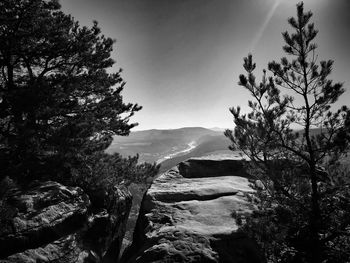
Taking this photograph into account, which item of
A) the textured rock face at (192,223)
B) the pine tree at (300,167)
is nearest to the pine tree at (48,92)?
the textured rock face at (192,223)

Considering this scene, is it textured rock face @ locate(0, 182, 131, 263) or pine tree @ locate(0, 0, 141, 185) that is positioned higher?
pine tree @ locate(0, 0, 141, 185)

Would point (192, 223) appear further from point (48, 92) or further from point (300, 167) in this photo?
point (48, 92)

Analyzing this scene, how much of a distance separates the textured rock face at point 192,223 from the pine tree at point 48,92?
3.95m

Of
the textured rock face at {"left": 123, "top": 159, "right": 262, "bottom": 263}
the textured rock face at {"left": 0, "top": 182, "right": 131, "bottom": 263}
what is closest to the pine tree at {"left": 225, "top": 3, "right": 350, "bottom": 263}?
the textured rock face at {"left": 123, "top": 159, "right": 262, "bottom": 263}

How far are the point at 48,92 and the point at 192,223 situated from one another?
25.1 feet

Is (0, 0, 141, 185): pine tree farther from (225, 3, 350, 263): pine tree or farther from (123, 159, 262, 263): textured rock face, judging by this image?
(225, 3, 350, 263): pine tree

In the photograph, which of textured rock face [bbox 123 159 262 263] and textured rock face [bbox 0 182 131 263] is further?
textured rock face [bbox 0 182 131 263]

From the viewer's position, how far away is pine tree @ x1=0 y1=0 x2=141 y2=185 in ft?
28.9

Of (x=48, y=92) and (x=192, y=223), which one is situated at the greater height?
(x=48, y=92)

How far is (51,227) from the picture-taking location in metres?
7.10

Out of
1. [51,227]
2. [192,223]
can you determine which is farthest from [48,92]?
[192,223]

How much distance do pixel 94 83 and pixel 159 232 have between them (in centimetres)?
875

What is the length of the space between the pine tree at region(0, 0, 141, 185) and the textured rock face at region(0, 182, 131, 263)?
4.63 ft

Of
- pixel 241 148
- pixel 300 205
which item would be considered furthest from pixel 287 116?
pixel 300 205
